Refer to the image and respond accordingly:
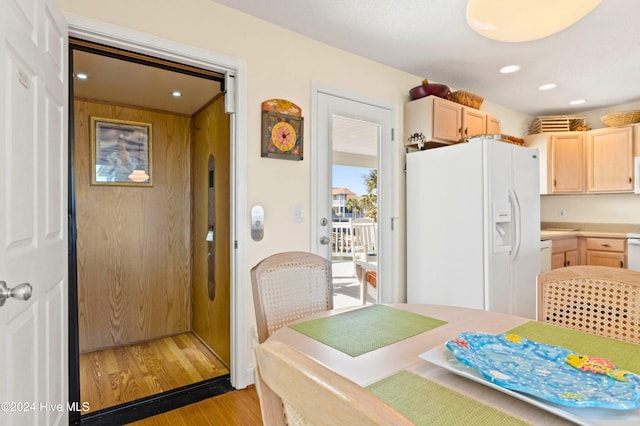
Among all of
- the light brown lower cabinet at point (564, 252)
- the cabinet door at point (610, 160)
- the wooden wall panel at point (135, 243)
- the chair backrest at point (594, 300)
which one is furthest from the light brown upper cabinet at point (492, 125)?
the wooden wall panel at point (135, 243)

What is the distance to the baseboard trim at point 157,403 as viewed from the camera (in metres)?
2.00

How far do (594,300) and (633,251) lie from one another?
3422mm

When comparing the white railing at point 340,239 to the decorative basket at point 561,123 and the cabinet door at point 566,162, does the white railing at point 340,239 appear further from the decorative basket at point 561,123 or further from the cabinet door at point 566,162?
the decorative basket at point 561,123

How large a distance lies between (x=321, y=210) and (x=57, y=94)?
5.78ft

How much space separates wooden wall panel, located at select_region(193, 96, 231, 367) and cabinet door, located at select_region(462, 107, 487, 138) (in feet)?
7.41

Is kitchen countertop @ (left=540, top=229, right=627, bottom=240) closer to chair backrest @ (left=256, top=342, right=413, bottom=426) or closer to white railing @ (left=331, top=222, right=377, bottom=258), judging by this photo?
white railing @ (left=331, top=222, right=377, bottom=258)

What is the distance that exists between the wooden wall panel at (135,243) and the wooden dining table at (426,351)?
2.43 m

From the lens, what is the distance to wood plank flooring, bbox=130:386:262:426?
1.97m

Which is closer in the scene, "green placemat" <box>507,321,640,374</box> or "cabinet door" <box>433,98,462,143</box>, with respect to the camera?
"green placemat" <box>507,321,640,374</box>

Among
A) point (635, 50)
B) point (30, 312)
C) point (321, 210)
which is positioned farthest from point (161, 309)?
point (635, 50)

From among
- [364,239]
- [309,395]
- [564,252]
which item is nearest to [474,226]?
[364,239]

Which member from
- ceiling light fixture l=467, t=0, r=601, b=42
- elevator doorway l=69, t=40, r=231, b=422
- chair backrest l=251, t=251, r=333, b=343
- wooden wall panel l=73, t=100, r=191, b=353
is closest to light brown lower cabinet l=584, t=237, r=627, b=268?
ceiling light fixture l=467, t=0, r=601, b=42

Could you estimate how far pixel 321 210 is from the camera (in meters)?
2.79

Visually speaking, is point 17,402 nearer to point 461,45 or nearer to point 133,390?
point 133,390
